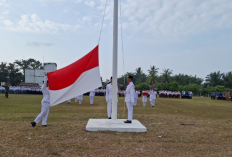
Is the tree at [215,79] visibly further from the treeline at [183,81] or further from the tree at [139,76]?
the tree at [139,76]

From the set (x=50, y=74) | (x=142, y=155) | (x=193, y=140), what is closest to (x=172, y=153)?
(x=142, y=155)

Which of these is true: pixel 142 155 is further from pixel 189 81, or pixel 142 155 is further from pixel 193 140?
pixel 189 81

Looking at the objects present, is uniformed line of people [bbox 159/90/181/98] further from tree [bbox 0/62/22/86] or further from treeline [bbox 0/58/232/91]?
tree [bbox 0/62/22/86]

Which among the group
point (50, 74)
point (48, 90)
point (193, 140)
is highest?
point (50, 74)

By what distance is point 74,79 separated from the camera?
792cm

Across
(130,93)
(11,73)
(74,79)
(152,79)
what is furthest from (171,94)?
(11,73)

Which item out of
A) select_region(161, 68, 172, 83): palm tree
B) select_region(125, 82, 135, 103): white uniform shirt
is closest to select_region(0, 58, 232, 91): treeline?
select_region(161, 68, 172, 83): palm tree

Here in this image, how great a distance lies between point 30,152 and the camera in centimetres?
506

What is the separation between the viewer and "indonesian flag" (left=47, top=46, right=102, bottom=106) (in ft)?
25.8

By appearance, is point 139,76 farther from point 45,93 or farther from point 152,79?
point 45,93

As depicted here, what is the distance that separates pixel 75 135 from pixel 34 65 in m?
93.2

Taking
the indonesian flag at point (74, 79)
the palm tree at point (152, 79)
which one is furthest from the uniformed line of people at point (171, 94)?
the indonesian flag at point (74, 79)

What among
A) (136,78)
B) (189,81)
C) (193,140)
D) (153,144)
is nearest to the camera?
(153,144)

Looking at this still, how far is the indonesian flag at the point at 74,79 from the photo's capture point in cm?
786
